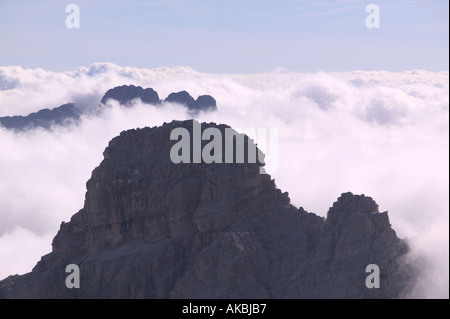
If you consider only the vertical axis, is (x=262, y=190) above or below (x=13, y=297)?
above

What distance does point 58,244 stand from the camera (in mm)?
143125

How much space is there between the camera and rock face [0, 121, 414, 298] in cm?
12544

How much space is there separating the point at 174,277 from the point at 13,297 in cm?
2436

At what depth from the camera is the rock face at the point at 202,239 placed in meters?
125

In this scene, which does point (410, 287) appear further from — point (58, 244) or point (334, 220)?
point (58, 244)

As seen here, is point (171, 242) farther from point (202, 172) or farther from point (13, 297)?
point (13, 297)

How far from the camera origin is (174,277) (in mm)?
133375

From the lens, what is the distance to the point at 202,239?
444 feet
